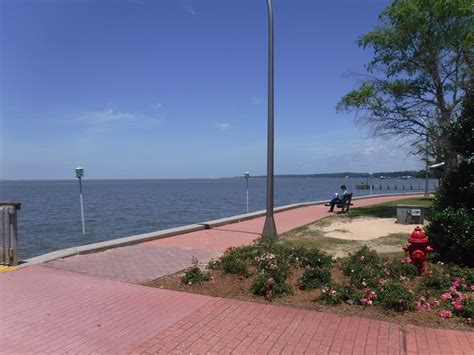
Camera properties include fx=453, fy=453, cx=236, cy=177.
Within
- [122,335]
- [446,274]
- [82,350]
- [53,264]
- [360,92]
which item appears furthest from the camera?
[360,92]

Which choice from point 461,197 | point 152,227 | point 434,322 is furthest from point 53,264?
point 152,227

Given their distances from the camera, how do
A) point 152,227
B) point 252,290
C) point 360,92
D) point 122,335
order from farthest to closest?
1. point 152,227
2. point 360,92
3. point 252,290
4. point 122,335

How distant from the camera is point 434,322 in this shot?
5195 mm

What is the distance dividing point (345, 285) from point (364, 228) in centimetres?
765

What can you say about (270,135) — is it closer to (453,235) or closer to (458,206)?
(458,206)

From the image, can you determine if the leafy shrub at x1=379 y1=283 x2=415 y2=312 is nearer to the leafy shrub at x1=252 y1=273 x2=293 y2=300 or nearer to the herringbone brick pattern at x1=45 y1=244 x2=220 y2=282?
the leafy shrub at x1=252 y1=273 x2=293 y2=300

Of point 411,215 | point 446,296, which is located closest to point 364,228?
point 411,215

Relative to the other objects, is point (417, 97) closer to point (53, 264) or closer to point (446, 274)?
point (446, 274)

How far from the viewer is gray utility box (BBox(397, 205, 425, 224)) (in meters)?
14.4

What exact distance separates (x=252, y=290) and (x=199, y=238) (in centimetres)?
562

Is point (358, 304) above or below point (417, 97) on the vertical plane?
below

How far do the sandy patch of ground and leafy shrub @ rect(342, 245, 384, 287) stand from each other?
4.39 m

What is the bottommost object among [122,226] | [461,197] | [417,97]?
[122,226]

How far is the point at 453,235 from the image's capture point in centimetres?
767
